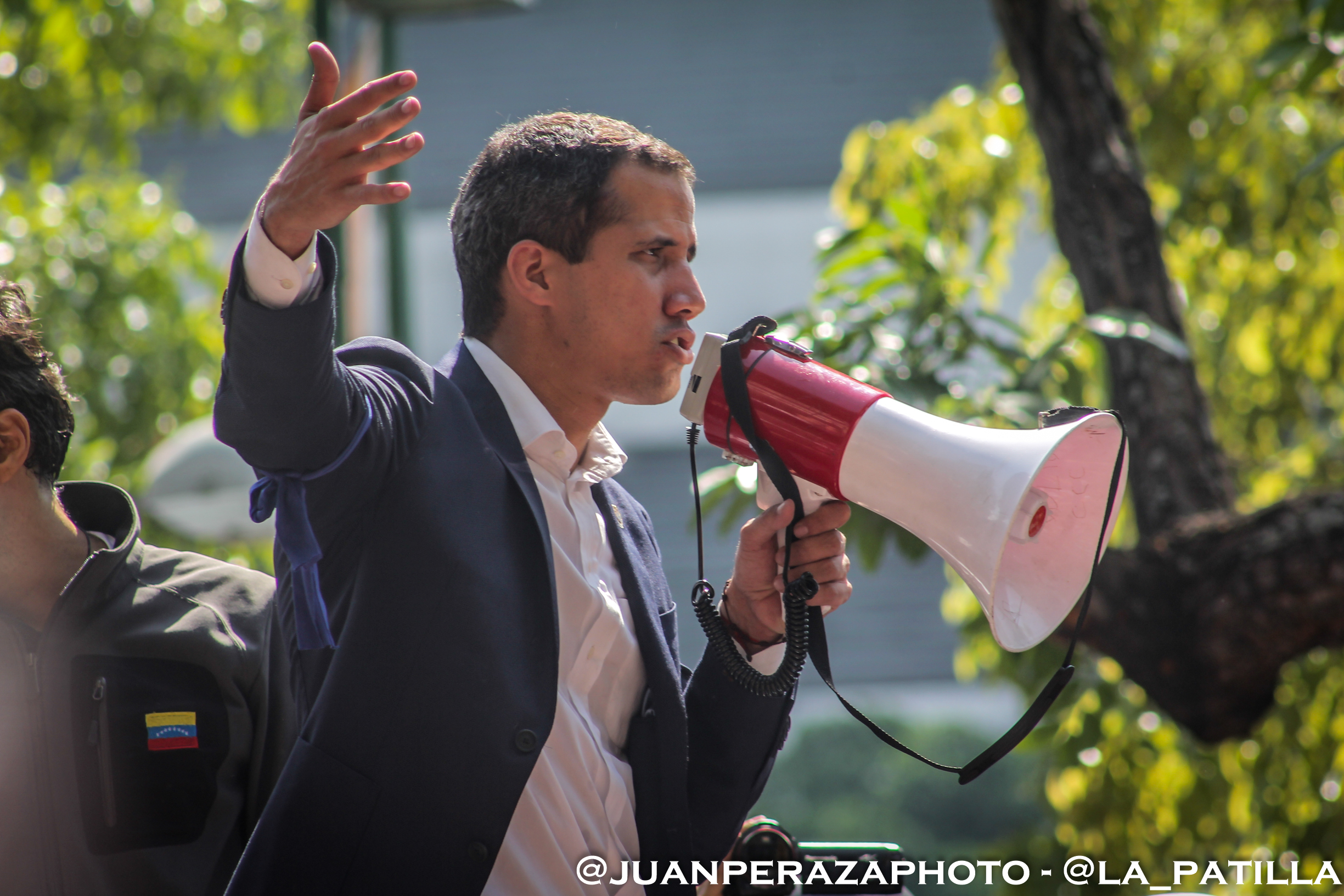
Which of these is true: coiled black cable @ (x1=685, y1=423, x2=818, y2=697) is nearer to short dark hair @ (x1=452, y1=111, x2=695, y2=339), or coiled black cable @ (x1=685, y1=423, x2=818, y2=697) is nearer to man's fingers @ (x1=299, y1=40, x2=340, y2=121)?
short dark hair @ (x1=452, y1=111, x2=695, y2=339)

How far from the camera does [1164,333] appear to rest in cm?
316

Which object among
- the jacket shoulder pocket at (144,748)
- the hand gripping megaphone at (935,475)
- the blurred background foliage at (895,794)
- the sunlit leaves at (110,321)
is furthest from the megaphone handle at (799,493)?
the blurred background foliage at (895,794)

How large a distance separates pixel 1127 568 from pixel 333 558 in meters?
2.14

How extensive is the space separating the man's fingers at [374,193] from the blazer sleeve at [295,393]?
0.34 ft

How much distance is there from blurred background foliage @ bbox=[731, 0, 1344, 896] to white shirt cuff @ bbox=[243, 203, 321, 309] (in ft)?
5.77

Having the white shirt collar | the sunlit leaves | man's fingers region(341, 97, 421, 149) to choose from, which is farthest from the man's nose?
the sunlit leaves

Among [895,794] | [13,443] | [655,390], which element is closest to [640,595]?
[655,390]

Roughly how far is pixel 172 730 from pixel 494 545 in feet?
2.46

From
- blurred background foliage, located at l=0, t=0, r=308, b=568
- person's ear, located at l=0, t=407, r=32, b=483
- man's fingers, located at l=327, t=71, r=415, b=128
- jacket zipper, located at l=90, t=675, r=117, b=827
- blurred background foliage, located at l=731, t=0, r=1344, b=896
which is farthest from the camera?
blurred background foliage, located at l=0, t=0, r=308, b=568

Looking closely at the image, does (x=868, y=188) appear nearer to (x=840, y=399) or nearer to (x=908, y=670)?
(x=840, y=399)

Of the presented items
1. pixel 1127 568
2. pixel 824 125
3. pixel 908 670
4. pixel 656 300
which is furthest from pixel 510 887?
pixel 824 125

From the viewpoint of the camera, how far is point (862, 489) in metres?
1.81

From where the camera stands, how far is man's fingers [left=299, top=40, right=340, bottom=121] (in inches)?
57.7

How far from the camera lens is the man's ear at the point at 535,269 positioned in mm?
1920
